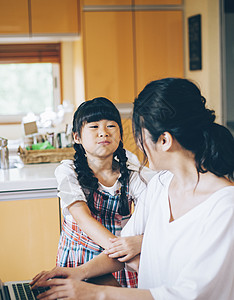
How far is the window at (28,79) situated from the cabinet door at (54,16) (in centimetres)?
69

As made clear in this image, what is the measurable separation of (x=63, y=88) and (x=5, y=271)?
9.26ft

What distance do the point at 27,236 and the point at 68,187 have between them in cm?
66

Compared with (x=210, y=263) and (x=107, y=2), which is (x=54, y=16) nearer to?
(x=107, y=2)

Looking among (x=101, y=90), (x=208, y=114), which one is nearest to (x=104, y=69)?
(x=101, y=90)

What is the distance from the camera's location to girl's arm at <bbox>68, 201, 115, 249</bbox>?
146cm

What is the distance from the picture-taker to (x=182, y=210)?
1.09 metres

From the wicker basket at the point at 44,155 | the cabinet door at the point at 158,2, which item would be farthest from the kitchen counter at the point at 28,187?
the cabinet door at the point at 158,2

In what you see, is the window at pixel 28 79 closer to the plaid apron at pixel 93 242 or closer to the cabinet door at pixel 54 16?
the cabinet door at pixel 54 16

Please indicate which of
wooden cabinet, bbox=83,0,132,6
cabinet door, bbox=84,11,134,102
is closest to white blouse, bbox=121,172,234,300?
cabinet door, bbox=84,11,134,102

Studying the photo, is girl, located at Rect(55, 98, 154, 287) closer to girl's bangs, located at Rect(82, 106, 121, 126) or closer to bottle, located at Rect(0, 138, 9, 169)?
girl's bangs, located at Rect(82, 106, 121, 126)

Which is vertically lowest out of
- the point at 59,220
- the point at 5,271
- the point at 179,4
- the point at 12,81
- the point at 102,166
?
the point at 5,271

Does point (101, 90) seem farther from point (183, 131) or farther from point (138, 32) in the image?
point (183, 131)

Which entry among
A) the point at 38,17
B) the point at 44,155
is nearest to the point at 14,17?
the point at 38,17

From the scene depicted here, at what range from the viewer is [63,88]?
4676mm
